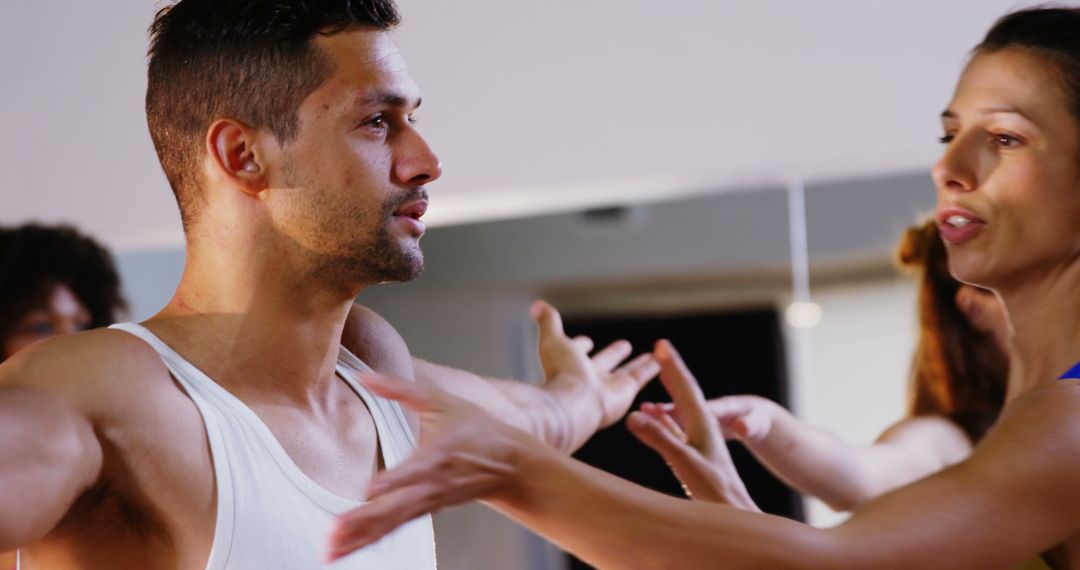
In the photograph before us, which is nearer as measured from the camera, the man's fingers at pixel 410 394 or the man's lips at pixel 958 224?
the man's fingers at pixel 410 394

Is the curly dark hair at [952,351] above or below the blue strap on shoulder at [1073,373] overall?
above

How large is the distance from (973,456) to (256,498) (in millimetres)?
659

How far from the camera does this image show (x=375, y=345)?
4.72 ft

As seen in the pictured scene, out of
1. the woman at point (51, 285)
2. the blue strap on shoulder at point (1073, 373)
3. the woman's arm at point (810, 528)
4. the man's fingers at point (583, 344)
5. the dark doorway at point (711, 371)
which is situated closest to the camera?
the woman's arm at point (810, 528)

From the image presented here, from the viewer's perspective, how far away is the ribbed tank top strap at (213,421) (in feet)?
3.60

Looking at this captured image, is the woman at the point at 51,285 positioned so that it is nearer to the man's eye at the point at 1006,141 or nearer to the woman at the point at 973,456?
the woman at the point at 973,456

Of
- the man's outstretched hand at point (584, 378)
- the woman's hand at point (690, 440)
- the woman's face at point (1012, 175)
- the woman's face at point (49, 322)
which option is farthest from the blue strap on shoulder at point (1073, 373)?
the woman's face at point (49, 322)

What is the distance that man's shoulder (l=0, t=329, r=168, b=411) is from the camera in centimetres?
104

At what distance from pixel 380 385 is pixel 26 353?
0.33 metres

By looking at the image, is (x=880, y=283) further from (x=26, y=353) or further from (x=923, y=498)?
(x=26, y=353)

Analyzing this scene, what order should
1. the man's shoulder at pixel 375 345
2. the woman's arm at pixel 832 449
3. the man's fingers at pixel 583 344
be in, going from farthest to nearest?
the man's fingers at pixel 583 344 < the woman's arm at pixel 832 449 < the man's shoulder at pixel 375 345

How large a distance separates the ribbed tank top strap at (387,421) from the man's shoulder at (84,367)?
A: 0.86 ft

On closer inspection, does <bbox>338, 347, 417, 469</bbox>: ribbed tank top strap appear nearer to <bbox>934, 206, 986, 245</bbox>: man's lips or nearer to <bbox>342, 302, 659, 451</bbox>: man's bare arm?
<bbox>342, 302, 659, 451</bbox>: man's bare arm

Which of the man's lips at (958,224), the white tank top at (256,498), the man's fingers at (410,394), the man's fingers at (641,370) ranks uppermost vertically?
the man's lips at (958,224)
